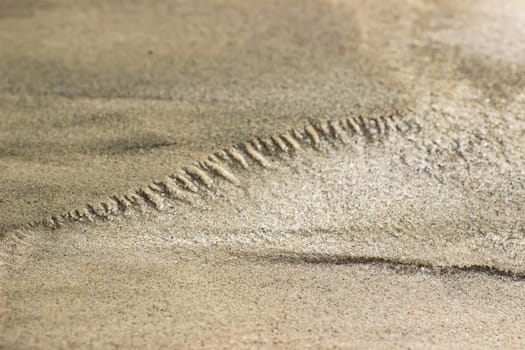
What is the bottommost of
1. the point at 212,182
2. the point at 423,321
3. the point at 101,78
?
the point at 423,321

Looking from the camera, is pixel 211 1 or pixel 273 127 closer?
pixel 273 127

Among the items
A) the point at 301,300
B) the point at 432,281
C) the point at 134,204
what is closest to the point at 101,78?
the point at 134,204

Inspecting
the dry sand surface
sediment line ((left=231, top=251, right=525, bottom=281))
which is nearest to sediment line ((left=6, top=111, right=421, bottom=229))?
the dry sand surface

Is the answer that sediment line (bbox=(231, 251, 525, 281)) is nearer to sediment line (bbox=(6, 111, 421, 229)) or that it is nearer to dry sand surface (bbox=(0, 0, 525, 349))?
dry sand surface (bbox=(0, 0, 525, 349))

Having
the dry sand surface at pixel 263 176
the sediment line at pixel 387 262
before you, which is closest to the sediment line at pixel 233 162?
the dry sand surface at pixel 263 176

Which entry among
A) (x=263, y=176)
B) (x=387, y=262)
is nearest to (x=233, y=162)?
(x=263, y=176)

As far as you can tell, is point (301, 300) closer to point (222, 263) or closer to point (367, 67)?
point (222, 263)

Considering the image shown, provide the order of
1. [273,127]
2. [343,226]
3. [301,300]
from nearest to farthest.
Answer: [301,300], [343,226], [273,127]

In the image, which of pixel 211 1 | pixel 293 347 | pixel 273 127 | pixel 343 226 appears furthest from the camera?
pixel 211 1
